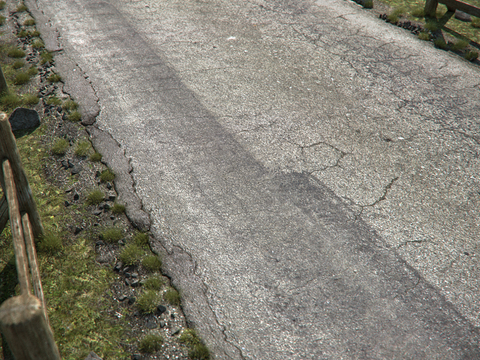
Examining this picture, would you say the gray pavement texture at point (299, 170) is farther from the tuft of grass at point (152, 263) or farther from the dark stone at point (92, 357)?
the dark stone at point (92, 357)

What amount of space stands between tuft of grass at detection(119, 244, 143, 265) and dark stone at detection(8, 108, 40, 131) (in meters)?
2.70

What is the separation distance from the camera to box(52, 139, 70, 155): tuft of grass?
186 inches

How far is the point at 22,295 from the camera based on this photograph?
6.23ft

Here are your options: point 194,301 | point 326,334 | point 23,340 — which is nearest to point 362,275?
point 326,334

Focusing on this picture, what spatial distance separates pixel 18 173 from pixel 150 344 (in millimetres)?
1841

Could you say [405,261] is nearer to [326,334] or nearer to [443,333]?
[443,333]

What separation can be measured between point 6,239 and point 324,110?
423cm

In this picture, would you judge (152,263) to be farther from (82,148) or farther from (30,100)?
(30,100)

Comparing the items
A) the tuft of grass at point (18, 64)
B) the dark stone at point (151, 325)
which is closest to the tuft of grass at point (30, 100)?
the tuft of grass at point (18, 64)

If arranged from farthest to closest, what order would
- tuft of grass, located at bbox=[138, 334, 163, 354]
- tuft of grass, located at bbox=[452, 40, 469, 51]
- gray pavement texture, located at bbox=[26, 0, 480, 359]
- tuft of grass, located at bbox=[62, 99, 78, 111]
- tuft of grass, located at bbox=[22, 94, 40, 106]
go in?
tuft of grass, located at bbox=[452, 40, 469, 51] < tuft of grass, located at bbox=[22, 94, 40, 106] < tuft of grass, located at bbox=[62, 99, 78, 111] < gray pavement texture, located at bbox=[26, 0, 480, 359] < tuft of grass, located at bbox=[138, 334, 163, 354]

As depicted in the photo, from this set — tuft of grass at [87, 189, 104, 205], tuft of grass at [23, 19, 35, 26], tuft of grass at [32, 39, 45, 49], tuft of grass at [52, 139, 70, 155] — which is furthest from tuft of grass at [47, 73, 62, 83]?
tuft of grass at [87, 189, 104, 205]

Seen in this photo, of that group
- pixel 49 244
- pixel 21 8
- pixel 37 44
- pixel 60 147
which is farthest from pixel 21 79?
pixel 49 244

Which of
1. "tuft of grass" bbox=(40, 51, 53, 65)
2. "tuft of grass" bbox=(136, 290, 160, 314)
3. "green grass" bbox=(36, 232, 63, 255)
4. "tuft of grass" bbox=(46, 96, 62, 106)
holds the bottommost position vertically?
"green grass" bbox=(36, 232, 63, 255)

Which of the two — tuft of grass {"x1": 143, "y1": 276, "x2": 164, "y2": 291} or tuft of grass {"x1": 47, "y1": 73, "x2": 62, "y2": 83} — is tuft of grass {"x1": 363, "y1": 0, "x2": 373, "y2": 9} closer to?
tuft of grass {"x1": 47, "y1": 73, "x2": 62, "y2": 83}
